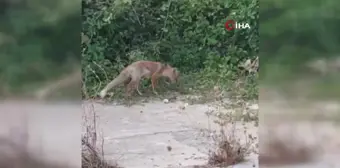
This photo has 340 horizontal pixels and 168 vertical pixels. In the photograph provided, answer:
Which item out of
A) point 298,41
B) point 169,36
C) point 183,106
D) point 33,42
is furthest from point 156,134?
point 298,41

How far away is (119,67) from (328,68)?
5.89 feet

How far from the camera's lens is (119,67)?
450 centimetres

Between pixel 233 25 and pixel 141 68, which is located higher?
pixel 233 25

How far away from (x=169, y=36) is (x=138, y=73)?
41cm

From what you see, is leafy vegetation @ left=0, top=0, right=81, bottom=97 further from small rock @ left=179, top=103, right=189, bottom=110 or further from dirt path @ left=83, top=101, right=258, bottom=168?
small rock @ left=179, top=103, right=189, bottom=110

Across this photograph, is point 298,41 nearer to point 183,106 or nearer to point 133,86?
point 183,106

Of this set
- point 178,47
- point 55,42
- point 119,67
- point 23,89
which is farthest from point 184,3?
point 23,89

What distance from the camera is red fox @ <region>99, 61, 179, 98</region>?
4.49 m

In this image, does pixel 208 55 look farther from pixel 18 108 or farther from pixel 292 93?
pixel 18 108

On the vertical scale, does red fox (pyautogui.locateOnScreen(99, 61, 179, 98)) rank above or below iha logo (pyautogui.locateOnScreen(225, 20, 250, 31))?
below

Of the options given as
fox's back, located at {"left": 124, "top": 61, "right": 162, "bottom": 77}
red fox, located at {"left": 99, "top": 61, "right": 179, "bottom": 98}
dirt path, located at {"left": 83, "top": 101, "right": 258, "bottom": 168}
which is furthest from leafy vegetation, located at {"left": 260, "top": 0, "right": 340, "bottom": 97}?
fox's back, located at {"left": 124, "top": 61, "right": 162, "bottom": 77}

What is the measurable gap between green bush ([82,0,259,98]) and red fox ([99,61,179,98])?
0.05m

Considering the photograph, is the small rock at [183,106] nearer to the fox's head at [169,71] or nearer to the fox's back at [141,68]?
the fox's head at [169,71]

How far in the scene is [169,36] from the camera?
14.8 ft
